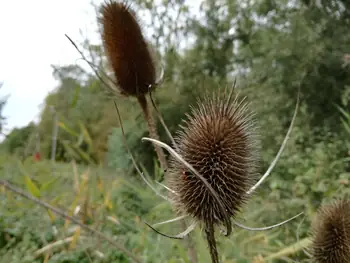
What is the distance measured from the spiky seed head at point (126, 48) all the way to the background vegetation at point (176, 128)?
100 mm

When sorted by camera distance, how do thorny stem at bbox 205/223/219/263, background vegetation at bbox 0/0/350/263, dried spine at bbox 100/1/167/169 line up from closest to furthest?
thorny stem at bbox 205/223/219/263 → dried spine at bbox 100/1/167/169 → background vegetation at bbox 0/0/350/263

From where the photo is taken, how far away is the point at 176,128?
5215 mm

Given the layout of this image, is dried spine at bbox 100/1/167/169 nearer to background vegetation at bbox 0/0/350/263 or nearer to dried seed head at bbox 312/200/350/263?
background vegetation at bbox 0/0/350/263

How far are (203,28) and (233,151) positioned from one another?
9.11 m

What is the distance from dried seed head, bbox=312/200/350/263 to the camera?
128 centimetres

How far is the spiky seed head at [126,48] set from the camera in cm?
150

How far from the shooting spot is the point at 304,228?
9.43 feet

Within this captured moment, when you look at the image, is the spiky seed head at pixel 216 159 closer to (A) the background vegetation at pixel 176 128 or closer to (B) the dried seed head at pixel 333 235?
(A) the background vegetation at pixel 176 128

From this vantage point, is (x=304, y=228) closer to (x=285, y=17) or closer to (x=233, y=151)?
(x=233, y=151)

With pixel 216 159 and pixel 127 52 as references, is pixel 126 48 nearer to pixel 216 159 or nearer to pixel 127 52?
pixel 127 52

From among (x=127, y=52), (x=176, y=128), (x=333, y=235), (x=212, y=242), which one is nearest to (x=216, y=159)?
(x=212, y=242)

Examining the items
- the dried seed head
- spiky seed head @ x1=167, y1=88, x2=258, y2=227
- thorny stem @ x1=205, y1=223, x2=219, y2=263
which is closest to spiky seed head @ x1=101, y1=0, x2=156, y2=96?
spiky seed head @ x1=167, y1=88, x2=258, y2=227

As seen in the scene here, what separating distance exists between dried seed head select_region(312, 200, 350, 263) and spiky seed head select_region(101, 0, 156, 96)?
0.75 m

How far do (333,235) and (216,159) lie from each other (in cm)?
55
